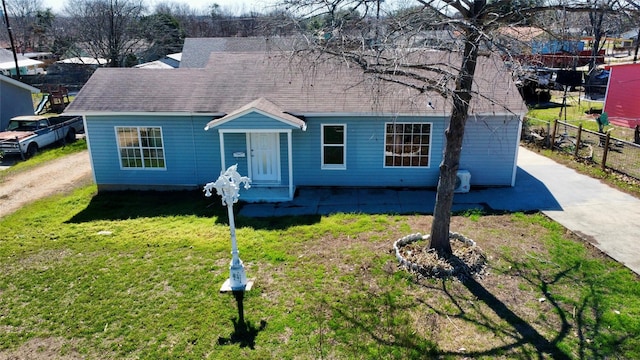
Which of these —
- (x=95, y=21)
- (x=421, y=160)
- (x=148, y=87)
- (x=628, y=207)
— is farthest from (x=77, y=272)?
(x=95, y=21)

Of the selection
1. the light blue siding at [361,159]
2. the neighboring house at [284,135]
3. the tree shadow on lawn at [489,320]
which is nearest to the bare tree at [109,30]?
the neighboring house at [284,135]

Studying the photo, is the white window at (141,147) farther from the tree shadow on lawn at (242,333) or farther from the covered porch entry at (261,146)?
the tree shadow on lawn at (242,333)

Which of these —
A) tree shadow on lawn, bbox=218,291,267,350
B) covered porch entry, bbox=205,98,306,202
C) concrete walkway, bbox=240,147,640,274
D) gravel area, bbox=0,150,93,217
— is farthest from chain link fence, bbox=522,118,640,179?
gravel area, bbox=0,150,93,217

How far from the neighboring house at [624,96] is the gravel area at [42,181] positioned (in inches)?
909

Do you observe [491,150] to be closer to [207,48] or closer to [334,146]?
[334,146]

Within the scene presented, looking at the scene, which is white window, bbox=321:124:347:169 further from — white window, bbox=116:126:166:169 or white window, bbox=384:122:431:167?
white window, bbox=116:126:166:169

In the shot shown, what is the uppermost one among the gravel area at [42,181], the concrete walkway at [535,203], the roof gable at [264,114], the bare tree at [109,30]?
the bare tree at [109,30]

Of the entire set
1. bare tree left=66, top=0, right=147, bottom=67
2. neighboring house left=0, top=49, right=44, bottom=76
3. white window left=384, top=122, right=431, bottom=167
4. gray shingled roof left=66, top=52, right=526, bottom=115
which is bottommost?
white window left=384, top=122, right=431, bottom=167

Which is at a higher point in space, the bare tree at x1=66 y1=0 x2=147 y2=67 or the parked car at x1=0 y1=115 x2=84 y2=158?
the bare tree at x1=66 y1=0 x2=147 y2=67

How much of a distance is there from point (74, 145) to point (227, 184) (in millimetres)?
16102

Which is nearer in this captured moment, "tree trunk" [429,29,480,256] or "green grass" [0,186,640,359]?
"green grass" [0,186,640,359]

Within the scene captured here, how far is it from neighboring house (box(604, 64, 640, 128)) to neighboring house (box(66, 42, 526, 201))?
37.9 feet

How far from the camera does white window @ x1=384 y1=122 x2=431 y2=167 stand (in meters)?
12.6

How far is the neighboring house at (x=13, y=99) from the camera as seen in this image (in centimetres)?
2145
